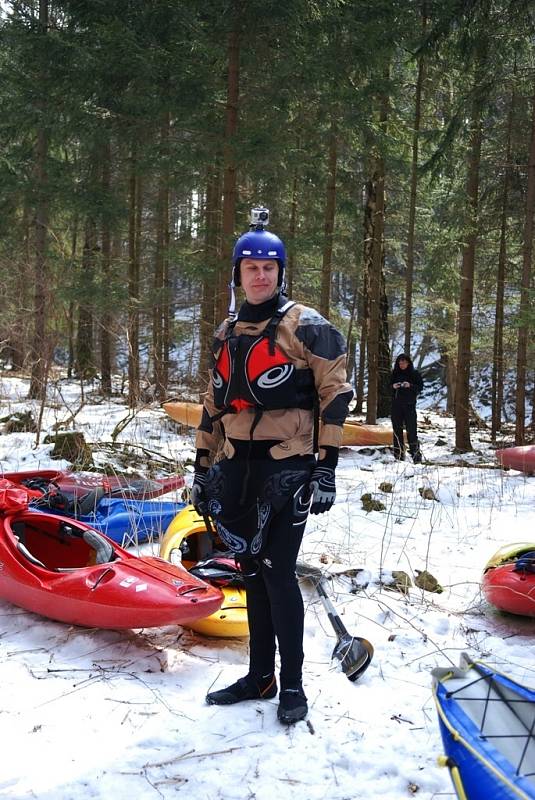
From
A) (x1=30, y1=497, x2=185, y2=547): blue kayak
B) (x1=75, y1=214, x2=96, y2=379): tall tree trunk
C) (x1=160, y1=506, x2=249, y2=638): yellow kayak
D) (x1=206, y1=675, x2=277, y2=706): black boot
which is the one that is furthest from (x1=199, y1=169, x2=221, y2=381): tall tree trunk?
(x1=206, y1=675, x2=277, y2=706): black boot

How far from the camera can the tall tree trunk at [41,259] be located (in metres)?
9.20

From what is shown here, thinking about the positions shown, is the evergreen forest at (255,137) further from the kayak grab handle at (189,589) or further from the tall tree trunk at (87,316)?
the kayak grab handle at (189,589)

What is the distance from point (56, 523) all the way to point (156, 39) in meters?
8.06

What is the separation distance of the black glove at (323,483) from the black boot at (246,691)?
0.95 m

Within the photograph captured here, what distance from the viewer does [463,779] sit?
1.94 meters

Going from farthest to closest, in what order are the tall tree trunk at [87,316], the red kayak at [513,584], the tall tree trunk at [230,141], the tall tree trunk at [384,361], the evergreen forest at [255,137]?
the tall tree trunk at [384,361] → the tall tree trunk at [87,316] → the evergreen forest at [255,137] → the tall tree trunk at [230,141] → the red kayak at [513,584]

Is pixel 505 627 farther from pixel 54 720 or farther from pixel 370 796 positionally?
pixel 54 720

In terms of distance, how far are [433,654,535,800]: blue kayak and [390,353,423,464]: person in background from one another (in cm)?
873

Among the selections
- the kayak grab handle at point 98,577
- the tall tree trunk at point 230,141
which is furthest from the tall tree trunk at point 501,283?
the kayak grab handle at point 98,577

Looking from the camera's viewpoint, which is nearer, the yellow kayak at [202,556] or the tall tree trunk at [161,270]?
the yellow kayak at [202,556]

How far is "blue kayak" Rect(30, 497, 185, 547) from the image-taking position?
558 centimetres

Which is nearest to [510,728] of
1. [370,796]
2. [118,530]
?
[370,796]

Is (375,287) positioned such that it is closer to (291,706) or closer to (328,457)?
(328,457)

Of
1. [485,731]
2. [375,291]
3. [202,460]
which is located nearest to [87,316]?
[375,291]
